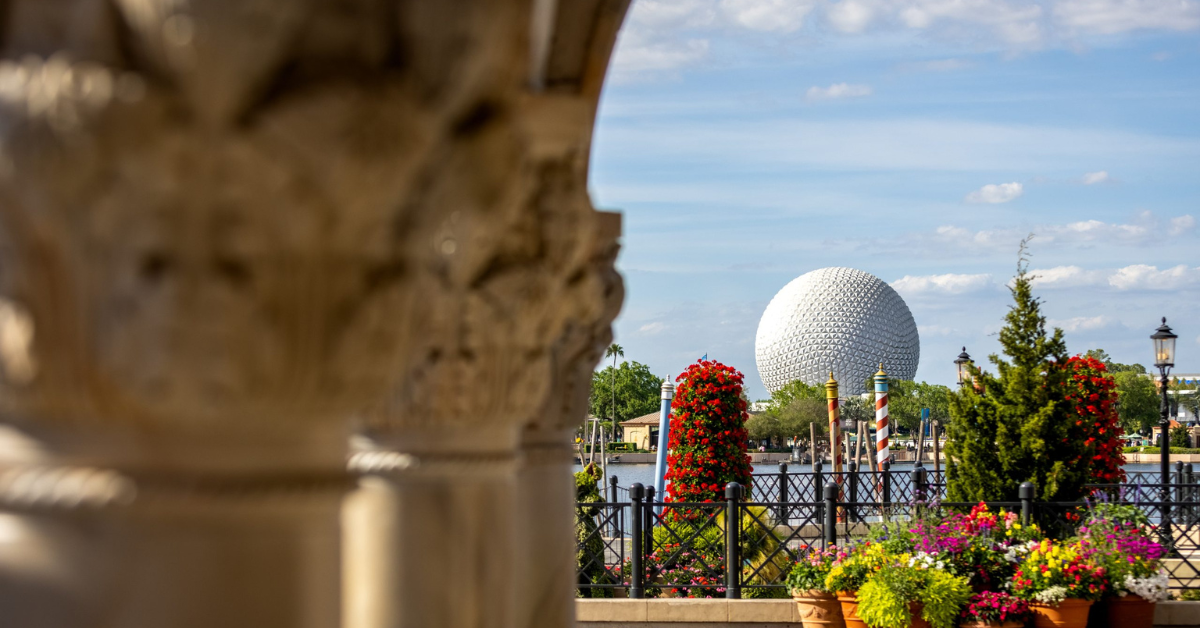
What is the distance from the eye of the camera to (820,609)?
9000 millimetres

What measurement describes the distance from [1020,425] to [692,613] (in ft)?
21.8

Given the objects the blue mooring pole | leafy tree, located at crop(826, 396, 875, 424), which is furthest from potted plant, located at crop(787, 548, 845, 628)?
leafy tree, located at crop(826, 396, 875, 424)

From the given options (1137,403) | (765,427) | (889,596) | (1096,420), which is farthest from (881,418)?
(1137,403)

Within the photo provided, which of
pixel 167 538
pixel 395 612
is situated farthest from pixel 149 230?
pixel 395 612

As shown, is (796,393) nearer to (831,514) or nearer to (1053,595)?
(831,514)

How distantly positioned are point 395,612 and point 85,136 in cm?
200

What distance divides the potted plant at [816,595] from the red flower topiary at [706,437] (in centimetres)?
719

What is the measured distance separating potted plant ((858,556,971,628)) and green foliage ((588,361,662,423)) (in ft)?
193

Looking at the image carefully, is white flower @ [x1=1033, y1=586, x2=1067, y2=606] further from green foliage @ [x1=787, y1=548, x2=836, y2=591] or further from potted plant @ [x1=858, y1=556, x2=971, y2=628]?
green foliage @ [x1=787, y1=548, x2=836, y2=591]

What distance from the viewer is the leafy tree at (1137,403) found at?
7575 cm

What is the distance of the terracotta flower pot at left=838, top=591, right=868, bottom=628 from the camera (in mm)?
8638

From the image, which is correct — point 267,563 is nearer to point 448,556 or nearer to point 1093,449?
point 448,556

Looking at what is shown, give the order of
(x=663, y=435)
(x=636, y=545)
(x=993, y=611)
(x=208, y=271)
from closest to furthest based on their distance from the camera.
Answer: (x=208, y=271), (x=993, y=611), (x=636, y=545), (x=663, y=435)

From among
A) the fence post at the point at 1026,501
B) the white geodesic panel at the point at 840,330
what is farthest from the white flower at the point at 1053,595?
the white geodesic panel at the point at 840,330
